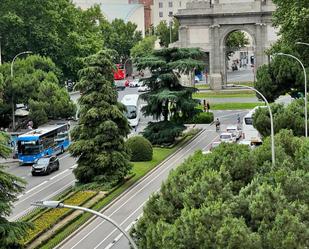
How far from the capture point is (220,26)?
111 m

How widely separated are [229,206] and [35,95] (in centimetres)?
5462

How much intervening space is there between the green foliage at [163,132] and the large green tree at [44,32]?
104 ft

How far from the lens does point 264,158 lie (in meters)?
33.1

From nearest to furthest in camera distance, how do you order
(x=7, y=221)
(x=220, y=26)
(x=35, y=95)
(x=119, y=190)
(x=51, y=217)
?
(x=7, y=221) < (x=51, y=217) < (x=119, y=190) < (x=35, y=95) < (x=220, y=26)

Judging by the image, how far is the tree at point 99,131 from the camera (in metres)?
52.7

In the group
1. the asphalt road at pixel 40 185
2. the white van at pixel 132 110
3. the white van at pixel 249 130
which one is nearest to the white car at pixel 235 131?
the white van at pixel 249 130

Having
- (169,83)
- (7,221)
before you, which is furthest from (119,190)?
(7,221)

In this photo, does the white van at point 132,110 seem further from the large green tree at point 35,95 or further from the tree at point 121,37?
the tree at point 121,37

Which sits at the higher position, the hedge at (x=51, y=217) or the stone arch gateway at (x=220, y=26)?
the stone arch gateway at (x=220, y=26)

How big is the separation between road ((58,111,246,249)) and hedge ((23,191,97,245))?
4.94 feet

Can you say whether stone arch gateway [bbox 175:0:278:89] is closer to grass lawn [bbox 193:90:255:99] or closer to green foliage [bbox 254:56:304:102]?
grass lawn [bbox 193:90:255:99]

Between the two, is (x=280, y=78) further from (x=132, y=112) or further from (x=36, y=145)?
(x=36, y=145)

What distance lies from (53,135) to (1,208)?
3767 cm

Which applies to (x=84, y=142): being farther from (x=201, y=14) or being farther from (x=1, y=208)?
(x=201, y=14)
